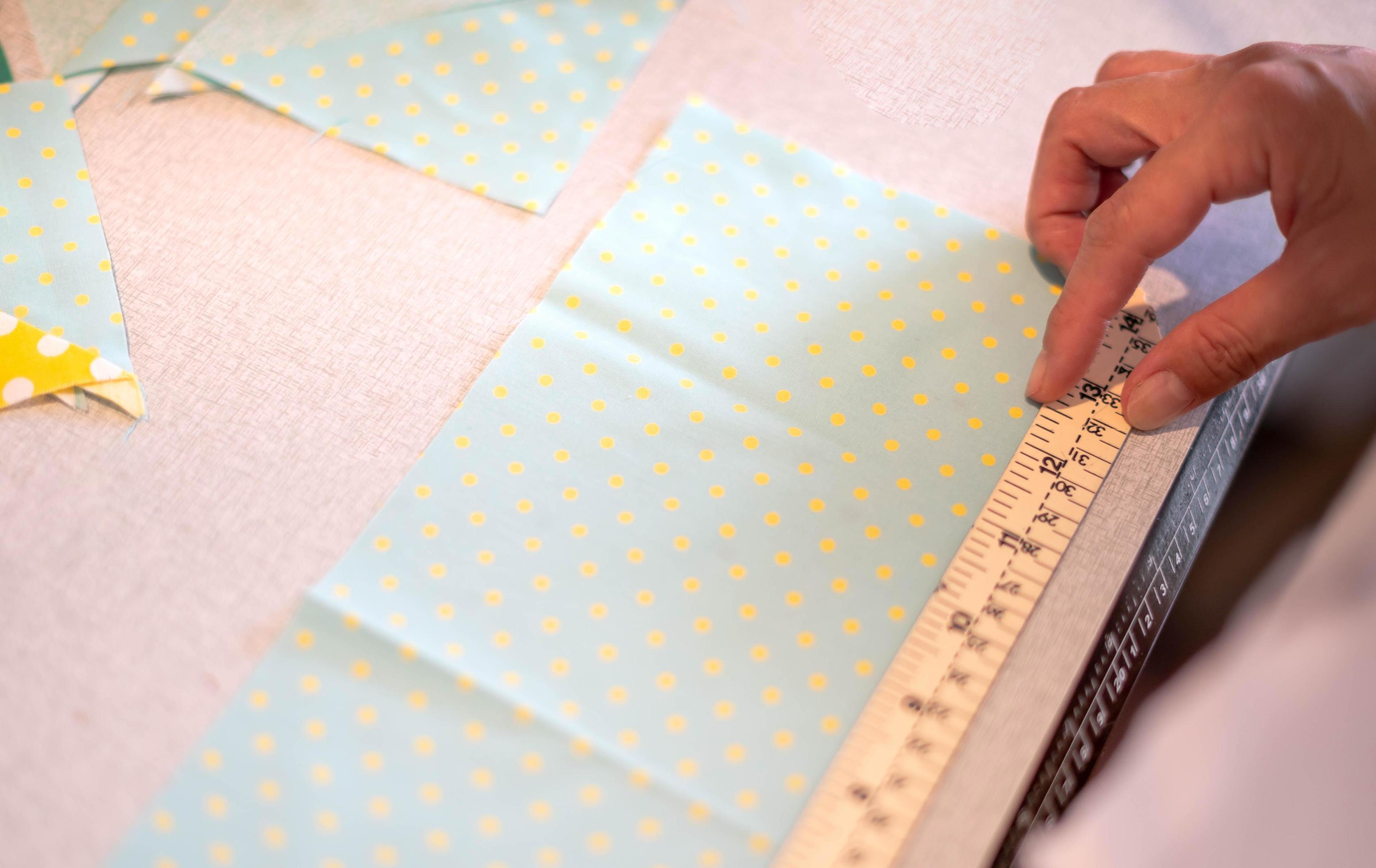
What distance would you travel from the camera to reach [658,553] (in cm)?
69

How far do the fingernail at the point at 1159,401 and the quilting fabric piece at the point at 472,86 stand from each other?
1.77 ft

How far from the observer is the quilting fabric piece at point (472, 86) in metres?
0.88

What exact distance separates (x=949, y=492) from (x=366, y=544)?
448 mm

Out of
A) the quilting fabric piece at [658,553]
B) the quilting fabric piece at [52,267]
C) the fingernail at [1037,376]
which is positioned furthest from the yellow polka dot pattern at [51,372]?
the fingernail at [1037,376]

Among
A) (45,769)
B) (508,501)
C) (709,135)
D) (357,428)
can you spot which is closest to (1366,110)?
(709,135)

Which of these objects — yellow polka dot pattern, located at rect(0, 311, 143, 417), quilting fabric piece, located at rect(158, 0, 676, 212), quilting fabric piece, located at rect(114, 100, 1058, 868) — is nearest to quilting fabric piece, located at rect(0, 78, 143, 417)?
yellow polka dot pattern, located at rect(0, 311, 143, 417)

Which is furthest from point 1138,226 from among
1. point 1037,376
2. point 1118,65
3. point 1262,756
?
point 1262,756

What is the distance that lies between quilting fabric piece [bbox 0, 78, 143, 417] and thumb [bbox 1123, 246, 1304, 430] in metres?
0.81

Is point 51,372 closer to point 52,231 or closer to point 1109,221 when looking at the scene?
point 52,231

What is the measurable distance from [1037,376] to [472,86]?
61 centimetres

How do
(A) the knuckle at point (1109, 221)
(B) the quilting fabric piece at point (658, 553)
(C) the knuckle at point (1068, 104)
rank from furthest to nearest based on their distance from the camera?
1. (C) the knuckle at point (1068, 104)
2. (A) the knuckle at point (1109, 221)
3. (B) the quilting fabric piece at point (658, 553)

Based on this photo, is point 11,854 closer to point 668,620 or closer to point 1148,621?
point 668,620

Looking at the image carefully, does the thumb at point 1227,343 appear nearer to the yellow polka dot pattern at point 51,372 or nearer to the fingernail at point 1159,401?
the fingernail at point 1159,401

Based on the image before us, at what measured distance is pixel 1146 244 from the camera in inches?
27.7
